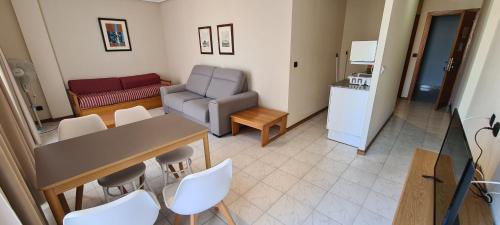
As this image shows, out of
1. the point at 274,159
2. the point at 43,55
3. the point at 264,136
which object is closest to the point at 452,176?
the point at 274,159

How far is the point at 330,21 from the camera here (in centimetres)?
382

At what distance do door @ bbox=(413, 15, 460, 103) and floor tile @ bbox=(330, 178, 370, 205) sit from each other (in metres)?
4.39

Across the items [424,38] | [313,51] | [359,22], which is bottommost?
[313,51]

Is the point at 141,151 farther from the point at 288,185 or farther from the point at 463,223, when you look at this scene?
the point at 463,223

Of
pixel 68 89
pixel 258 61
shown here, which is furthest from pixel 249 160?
pixel 68 89

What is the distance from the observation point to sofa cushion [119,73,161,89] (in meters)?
A: 4.80

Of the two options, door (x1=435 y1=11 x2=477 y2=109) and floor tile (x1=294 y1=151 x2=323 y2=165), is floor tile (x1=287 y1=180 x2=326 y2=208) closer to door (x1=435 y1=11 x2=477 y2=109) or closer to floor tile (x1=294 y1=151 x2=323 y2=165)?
floor tile (x1=294 y1=151 x2=323 y2=165)

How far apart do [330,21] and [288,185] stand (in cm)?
310

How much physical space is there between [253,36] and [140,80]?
3103 millimetres

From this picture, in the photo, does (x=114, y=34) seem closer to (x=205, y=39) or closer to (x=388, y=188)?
(x=205, y=39)

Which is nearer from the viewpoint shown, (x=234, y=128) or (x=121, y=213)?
(x=121, y=213)

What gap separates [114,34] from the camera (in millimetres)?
4652

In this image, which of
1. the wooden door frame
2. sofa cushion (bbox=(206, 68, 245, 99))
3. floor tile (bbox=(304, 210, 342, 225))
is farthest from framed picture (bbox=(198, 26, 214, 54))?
the wooden door frame

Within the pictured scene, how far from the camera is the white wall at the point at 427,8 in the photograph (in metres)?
4.12
